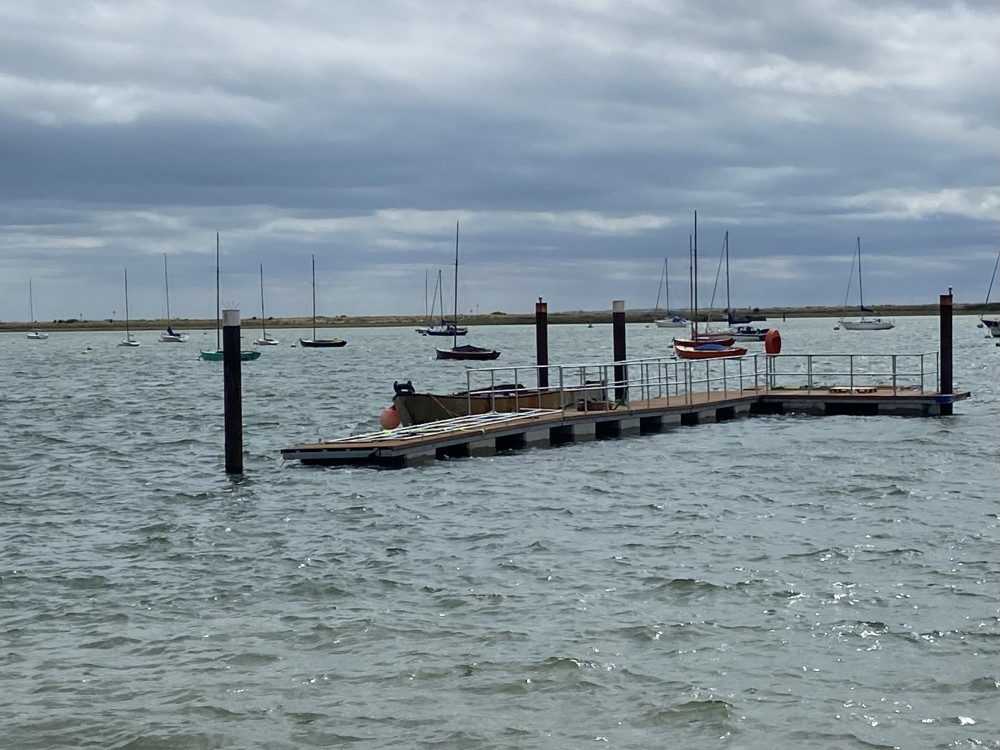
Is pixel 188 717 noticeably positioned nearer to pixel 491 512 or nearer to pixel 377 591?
pixel 377 591

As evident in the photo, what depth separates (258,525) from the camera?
1991 centimetres

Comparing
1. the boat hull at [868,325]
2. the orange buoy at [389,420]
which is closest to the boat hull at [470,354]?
the orange buoy at [389,420]

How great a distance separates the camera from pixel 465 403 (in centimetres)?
3141

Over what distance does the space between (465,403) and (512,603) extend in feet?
57.1

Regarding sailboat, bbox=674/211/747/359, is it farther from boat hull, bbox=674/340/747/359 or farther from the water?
the water

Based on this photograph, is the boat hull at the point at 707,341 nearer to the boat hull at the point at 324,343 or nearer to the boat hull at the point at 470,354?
the boat hull at the point at 470,354

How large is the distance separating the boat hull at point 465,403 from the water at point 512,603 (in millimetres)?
3402

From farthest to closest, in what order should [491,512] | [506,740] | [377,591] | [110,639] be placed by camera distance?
[491,512]
[377,591]
[110,639]
[506,740]

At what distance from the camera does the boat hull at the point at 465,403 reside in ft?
101

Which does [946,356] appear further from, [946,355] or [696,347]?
[696,347]

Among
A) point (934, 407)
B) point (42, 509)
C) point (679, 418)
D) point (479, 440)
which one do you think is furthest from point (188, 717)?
point (934, 407)

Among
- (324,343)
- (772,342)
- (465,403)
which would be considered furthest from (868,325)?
(465,403)

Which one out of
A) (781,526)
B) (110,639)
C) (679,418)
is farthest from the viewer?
(679,418)

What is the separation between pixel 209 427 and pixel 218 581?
24.3 meters
